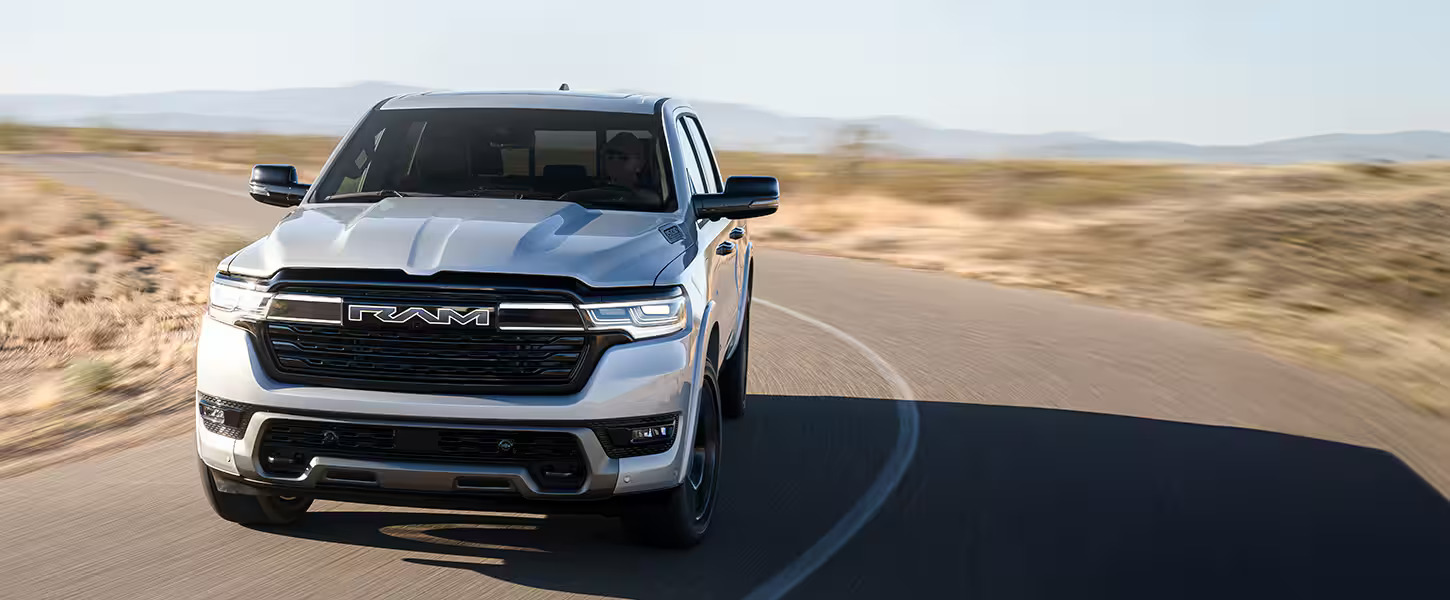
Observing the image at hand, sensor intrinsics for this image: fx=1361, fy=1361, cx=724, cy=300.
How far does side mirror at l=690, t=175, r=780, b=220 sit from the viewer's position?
611 cm

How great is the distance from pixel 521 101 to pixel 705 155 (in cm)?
155

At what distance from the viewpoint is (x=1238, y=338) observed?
13.0 m

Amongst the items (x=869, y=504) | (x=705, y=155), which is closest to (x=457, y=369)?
(x=869, y=504)

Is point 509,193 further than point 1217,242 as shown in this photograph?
No

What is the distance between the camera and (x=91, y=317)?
42.0 feet

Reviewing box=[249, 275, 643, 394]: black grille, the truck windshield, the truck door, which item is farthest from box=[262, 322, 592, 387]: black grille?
the truck windshield

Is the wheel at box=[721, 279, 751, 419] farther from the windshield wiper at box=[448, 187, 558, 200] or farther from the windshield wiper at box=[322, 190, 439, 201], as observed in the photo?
the windshield wiper at box=[322, 190, 439, 201]

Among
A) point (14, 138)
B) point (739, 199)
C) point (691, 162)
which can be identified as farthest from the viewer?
point (14, 138)

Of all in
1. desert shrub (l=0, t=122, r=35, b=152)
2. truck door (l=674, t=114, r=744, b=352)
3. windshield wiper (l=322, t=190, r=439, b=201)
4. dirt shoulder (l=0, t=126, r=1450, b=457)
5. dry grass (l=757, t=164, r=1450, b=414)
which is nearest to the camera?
windshield wiper (l=322, t=190, r=439, b=201)

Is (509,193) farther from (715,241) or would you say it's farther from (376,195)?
(715,241)

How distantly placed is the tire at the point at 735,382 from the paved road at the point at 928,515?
0.13 metres

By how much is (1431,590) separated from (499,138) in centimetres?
433

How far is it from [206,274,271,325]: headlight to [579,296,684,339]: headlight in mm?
1129

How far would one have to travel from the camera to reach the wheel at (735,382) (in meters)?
Answer: 7.70
